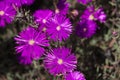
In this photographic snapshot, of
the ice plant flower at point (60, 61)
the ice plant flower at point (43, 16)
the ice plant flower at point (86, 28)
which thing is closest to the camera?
the ice plant flower at point (60, 61)

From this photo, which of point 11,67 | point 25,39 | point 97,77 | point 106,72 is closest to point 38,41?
point 25,39

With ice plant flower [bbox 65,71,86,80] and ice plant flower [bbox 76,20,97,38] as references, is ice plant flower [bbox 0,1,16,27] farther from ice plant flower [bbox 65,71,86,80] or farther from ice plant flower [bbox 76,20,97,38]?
ice plant flower [bbox 76,20,97,38]

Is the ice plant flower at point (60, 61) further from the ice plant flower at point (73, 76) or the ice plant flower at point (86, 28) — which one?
the ice plant flower at point (86, 28)

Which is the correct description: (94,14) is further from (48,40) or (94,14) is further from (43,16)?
(48,40)

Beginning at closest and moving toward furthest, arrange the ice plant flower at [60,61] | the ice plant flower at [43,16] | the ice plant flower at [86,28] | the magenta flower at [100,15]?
the ice plant flower at [60,61]
the ice plant flower at [43,16]
the ice plant flower at [86,28]
the magenta flower at [100,15]

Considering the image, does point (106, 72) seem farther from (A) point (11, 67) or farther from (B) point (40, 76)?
(A) point (11, 67)

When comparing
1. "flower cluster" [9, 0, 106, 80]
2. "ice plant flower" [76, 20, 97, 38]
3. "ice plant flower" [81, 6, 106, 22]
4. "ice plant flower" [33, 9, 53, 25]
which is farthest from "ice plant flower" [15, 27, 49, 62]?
"ice plant flower" [81, 6, 106, 22]

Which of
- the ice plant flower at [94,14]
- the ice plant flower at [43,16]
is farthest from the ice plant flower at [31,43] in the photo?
the ice plant flower at [94,14]

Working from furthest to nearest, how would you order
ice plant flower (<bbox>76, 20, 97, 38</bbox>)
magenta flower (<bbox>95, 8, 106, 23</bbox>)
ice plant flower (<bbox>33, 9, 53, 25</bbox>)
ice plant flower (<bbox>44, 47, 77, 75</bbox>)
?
magenta flower (<bbox>95, 8, 106, 23</bbox>) < ice plant flower (<bbox>76, 20, 97, 38</bbox>) < ice plant flower (<bbox>33, 9, 53, 25</bbox>) < ice plant flower (<bbox>44, 47, 77, 75</bbox>)
